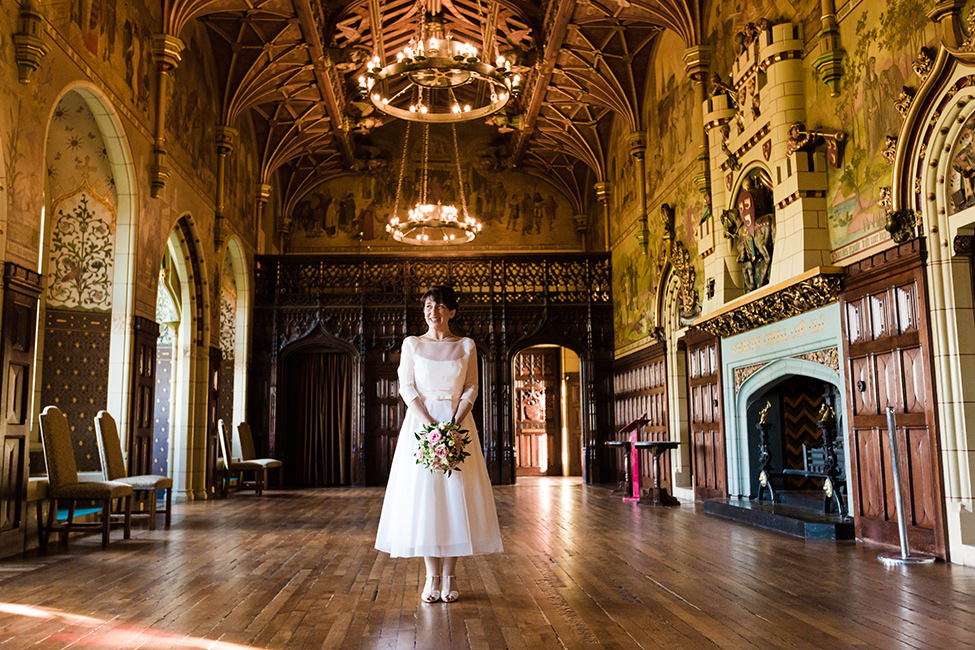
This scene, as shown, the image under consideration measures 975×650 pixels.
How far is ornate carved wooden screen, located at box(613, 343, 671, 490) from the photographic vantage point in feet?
44.2

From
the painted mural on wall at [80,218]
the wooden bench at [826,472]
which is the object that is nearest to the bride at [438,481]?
the wooden bench at [826,472]

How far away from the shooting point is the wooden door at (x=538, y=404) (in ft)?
69.4

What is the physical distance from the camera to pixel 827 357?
26.4 ft

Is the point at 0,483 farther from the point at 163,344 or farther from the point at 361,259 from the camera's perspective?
the point at 361,259

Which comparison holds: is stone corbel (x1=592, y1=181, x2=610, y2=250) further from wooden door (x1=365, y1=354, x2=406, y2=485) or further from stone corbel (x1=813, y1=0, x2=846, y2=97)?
stone corbel (x1=813, y1=0, x2=846, y2=97)

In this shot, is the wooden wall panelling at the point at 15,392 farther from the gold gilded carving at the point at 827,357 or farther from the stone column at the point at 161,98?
the gold gilded carving at the point at 827,357

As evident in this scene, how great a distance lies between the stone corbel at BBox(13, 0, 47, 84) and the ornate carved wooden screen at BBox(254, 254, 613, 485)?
395 inches

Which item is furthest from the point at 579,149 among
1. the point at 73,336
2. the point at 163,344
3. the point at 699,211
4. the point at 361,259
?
the point at 73,336

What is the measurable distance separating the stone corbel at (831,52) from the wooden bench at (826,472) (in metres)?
3.93

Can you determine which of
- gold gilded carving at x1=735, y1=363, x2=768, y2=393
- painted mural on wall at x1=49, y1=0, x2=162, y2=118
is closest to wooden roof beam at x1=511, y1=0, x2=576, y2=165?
painted mural on wall at x1=49, y1=0, x2=162, y2=118

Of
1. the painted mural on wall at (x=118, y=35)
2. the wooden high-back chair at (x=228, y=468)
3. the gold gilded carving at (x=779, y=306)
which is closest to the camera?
the gold gilded carving at (x=779, y=306)

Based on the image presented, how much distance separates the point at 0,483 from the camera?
6.89 m

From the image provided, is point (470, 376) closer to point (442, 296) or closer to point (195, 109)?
point (442, 296)

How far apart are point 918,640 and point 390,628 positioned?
2.60 meters
